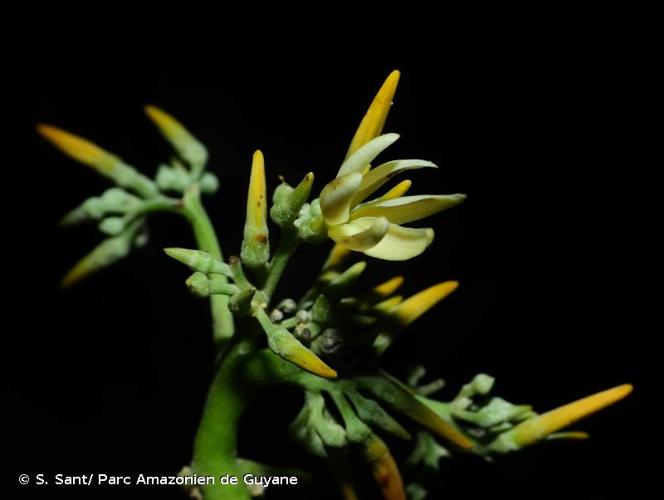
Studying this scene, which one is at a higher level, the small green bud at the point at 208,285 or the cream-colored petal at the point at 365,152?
the cream-colored petal at the point at 365,152

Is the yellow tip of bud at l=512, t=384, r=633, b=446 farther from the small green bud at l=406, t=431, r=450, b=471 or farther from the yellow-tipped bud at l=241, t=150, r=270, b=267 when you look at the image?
the yellow-tipped bud at l=241, t=150, r=270, b=267

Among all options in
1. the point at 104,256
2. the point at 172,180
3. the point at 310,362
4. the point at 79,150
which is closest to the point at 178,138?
the point at 172,180

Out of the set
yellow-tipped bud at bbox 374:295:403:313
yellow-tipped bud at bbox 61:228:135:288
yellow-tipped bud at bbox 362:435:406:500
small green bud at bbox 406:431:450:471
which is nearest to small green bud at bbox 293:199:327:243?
yellow-tipped bud at bbox 374:295:403:313

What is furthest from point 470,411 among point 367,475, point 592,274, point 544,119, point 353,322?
point 544,119

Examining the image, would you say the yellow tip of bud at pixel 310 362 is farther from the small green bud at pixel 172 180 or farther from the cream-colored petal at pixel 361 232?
the small green bud at pixel 172 180

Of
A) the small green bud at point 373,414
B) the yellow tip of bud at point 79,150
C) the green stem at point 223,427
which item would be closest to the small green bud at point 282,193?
the green stem at point 223,427
